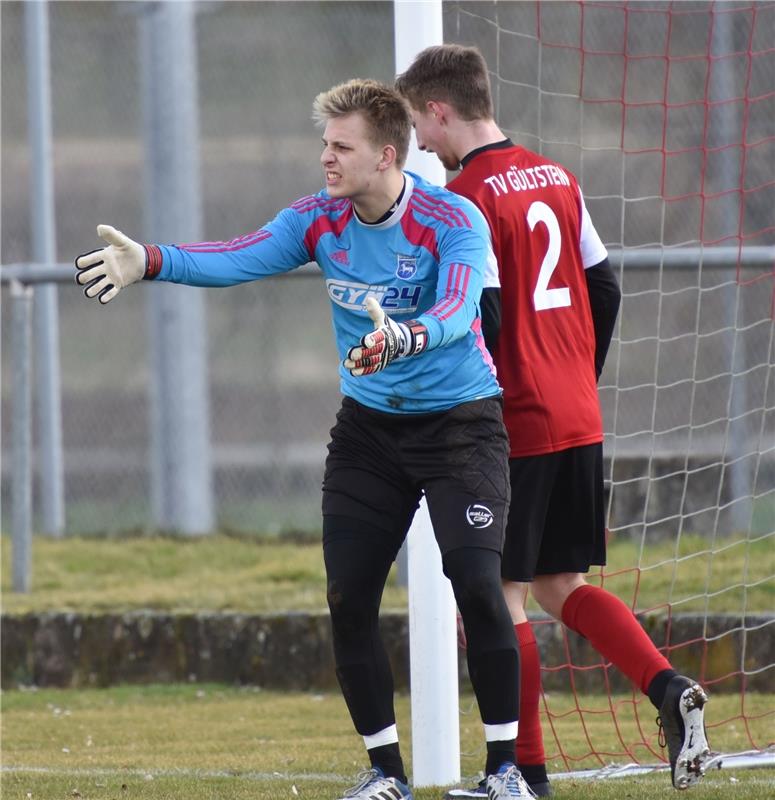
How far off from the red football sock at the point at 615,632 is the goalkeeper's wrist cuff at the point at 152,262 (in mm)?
1585

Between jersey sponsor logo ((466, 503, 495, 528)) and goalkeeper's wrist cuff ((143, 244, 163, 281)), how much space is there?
3.28ft

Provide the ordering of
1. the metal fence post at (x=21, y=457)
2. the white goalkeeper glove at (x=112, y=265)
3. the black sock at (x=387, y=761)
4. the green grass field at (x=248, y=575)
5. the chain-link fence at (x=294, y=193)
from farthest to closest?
1. the chain-link fence at (x=294, y=193)
2. the metal fence post at (x=21, y=457)
3. the green grass field at (x=248, y=575)
4. the black sock at (x=387, y=761)
5. the white goalkeeper glove at (x=112, y=265)

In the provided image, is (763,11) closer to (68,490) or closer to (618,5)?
(618,5)

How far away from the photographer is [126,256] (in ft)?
13.7

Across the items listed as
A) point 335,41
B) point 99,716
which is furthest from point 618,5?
point 99,716

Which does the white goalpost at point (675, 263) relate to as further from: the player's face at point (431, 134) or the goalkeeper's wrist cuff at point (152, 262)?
the goalkeeper's wrist cuff at point (152, 262)

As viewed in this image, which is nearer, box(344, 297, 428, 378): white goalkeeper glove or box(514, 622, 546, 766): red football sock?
box(344, 297, 428, 378): white goalkeeper glove

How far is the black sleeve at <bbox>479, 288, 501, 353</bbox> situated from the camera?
4473 millimetres

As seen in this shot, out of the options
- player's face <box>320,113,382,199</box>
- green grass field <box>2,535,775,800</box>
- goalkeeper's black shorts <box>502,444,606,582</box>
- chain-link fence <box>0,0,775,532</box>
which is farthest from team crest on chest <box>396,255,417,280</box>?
chain-link fence <box>0,0,775,532</box>

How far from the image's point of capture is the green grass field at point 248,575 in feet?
25.4

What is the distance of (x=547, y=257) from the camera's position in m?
4.70

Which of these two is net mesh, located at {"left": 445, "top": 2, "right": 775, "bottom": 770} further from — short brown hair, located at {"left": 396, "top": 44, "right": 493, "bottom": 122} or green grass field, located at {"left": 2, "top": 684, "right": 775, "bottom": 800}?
short brown hair, located at {"left": 396, "top": 44, "right": 493, "bottom": 122}

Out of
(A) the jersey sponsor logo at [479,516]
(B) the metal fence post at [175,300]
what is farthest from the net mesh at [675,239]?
(A) the jersey sponsor logo at [479,516]

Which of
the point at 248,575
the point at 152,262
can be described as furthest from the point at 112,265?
the point at 248,575
